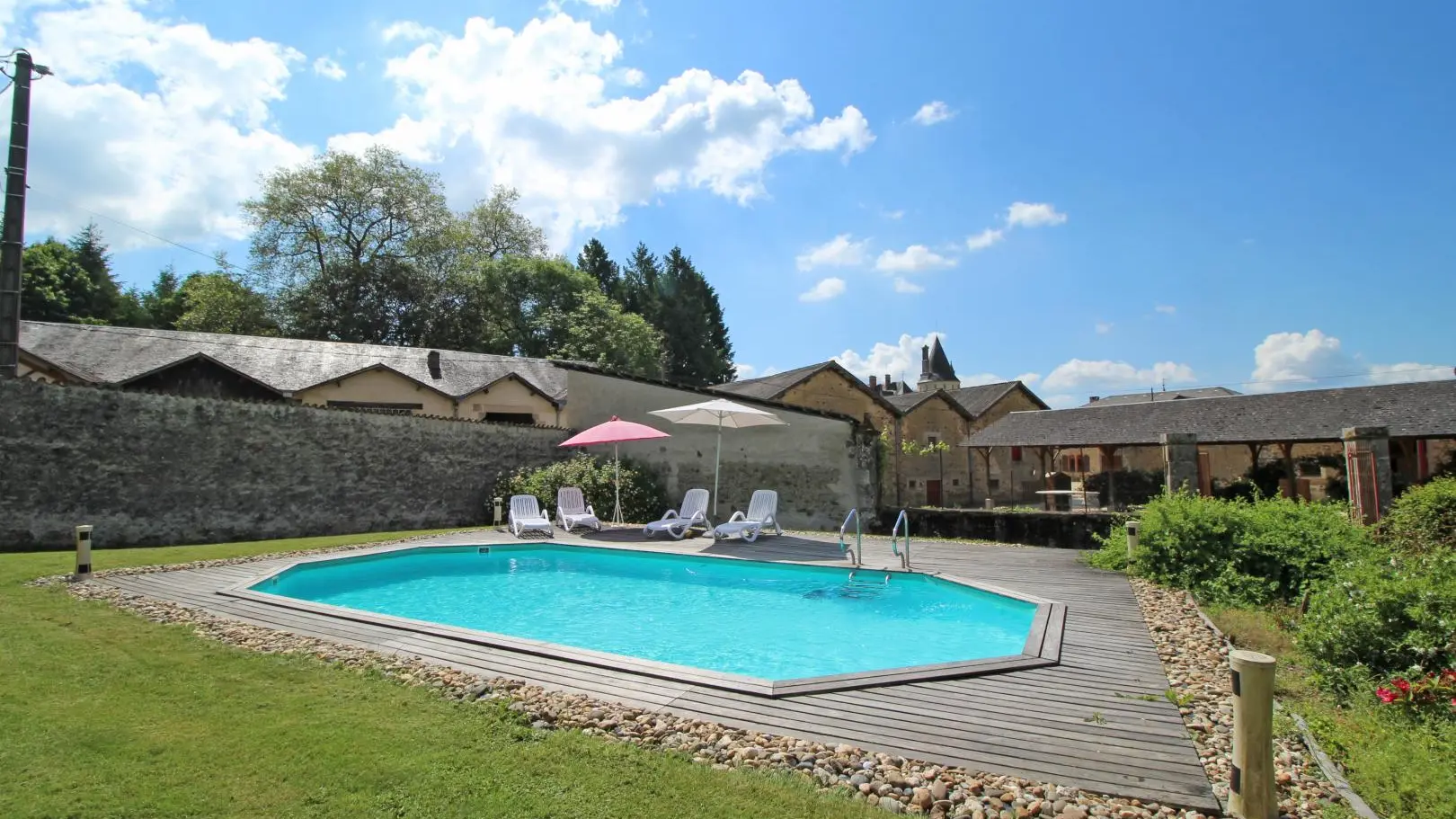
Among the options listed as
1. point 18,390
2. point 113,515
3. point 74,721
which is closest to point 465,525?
point 113,515

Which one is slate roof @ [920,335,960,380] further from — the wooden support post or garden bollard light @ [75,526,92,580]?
garden bollard light @ [75,526,92,580]

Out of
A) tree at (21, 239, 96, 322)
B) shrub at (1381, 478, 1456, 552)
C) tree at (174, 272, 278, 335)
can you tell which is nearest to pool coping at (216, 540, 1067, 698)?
shrub at (1381, 478, 1456, 552)

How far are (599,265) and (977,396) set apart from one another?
27.3 metres

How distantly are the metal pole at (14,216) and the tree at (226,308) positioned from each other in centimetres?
2099

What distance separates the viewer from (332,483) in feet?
45.5

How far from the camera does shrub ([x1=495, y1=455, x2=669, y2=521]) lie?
14.6 m

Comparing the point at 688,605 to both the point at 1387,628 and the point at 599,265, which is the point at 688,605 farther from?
the point at 599,265

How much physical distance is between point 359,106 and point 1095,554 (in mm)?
14099

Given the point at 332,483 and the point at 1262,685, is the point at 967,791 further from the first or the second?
the point at 332,483

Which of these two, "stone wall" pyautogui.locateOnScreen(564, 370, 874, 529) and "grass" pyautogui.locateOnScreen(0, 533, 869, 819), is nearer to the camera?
"grass" pyautogui.locateOnScreen(0, 533, 869, 819)

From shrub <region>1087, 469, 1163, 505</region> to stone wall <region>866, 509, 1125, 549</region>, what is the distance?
11.7 metres

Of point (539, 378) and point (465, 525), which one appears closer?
point (465, 525)

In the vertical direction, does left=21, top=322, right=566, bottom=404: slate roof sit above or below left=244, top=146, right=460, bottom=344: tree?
below

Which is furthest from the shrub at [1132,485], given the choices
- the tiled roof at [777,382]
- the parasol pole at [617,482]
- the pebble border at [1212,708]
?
the pebble border at [1212,708]
